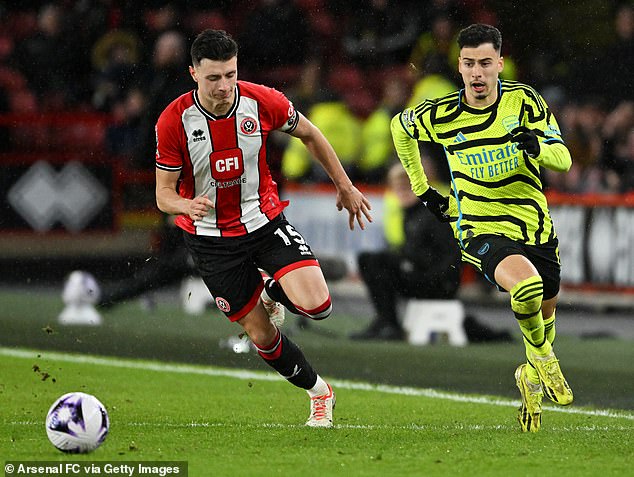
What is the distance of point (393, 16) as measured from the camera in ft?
45.2

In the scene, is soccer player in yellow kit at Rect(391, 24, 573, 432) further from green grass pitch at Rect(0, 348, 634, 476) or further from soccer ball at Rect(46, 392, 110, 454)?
soccer ball at Rect(46, 392, 110, 454)

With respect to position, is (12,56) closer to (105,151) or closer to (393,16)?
(105,151)

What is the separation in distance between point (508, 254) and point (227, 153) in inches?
63.8

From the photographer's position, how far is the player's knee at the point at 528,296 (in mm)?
7133

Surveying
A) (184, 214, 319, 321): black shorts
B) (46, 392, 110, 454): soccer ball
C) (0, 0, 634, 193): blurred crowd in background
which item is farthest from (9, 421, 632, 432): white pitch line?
(0, 0, 634, 193): blurred crowd in background

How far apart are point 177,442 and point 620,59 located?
698cm

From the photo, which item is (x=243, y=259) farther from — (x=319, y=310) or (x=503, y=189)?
(x=503, y=189)

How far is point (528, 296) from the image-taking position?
7.15 meters

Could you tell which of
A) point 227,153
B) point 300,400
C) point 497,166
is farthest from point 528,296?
point 300,400

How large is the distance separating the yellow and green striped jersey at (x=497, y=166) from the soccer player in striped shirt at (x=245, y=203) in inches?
25.3

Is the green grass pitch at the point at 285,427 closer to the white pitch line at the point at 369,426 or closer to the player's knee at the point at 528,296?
the white pitch line at the point at 369,426

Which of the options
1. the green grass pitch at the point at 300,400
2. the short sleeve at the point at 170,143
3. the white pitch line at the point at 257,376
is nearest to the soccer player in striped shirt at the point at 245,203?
the short sleeve at the point at 170,143

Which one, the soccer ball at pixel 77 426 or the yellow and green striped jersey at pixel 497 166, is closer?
the soccer ball at pixel 77 426

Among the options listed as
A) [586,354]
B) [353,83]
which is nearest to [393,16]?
[353,83]
